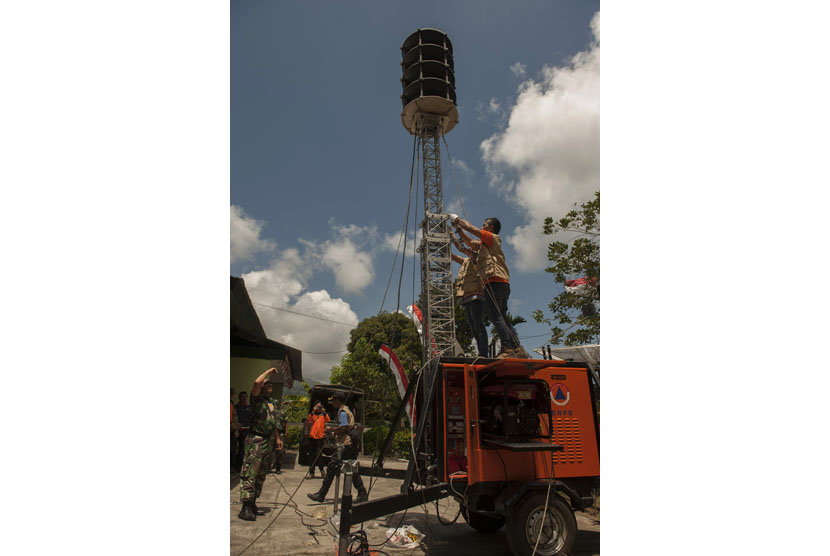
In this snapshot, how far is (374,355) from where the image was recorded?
3188 centimetres

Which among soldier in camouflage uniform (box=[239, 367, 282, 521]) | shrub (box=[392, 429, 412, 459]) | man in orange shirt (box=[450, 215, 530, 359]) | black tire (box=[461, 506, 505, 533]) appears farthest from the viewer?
shrub (box=[392, 429, 412, 459])

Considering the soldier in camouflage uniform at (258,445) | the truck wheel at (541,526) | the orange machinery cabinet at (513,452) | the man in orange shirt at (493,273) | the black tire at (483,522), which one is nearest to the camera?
the truck wheel at (541,526)

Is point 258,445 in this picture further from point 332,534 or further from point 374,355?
point 374,355

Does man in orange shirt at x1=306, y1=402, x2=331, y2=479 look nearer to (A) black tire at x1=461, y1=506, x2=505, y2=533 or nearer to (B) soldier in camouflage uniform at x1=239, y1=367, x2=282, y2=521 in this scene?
(B) soldier in camouflage uniform at x1=239, y1=367, x2=282, y2=521

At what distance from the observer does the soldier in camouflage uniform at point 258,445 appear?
582 centimetres

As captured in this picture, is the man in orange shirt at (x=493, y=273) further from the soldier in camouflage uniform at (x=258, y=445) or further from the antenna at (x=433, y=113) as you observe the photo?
the antenna at (x=433, y=113)

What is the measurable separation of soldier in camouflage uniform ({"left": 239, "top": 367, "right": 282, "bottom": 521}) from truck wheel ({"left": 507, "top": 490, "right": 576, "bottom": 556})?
3364 millimetres

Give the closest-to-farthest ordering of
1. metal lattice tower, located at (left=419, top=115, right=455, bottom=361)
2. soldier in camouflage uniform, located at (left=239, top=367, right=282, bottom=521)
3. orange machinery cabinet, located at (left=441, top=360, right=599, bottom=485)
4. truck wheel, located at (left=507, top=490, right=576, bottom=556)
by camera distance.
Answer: truck wheel, located at (left=507, top=490, right=576, bottom=556)
orange machinery cabinet, located at (left=441, top=360, right=599, bottom=485)
soldier in camouflage uniform, located at (left=239, top=367, right=282, bottom=521)
metal lattice tower, located at (left=419, top=115, right=455, bottom=361)

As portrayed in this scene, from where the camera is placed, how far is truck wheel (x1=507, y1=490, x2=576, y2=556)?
4.29 m

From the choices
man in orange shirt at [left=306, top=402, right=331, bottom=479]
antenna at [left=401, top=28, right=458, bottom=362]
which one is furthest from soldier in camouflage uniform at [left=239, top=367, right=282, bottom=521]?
antenna at [left=401, top=28, right=458, bottom=362]

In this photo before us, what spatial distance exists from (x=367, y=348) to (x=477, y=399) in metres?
28.5

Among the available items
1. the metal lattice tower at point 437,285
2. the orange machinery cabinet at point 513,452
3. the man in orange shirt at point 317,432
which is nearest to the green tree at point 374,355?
the metal lattice tower at point 437,285

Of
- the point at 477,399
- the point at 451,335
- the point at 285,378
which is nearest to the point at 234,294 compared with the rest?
the point at 285,378

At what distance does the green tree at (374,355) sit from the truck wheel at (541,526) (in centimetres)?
1988
